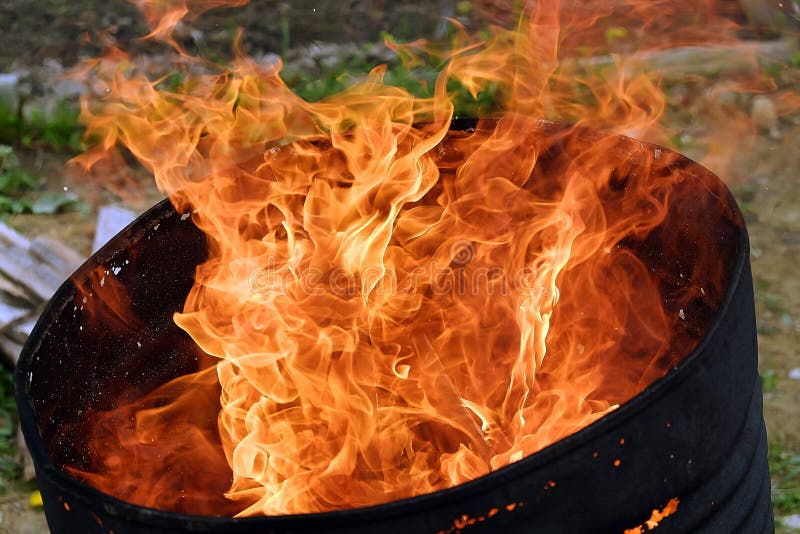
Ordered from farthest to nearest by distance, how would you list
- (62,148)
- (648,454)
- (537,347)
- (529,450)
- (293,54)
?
(293,54), (62,148), (537,347), (529,450), (648,454)

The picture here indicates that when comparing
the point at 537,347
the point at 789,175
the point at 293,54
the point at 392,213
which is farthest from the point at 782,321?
the point at 293,54

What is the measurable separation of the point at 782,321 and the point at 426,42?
2.60 meters

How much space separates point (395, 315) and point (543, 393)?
492 millimetres

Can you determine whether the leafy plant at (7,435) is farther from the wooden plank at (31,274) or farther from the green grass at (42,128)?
the green grass at (42,128)

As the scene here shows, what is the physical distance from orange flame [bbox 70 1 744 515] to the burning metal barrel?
0.01 m

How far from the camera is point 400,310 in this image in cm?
278

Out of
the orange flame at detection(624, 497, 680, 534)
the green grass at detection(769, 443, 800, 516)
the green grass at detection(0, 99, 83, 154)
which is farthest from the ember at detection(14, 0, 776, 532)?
the green grass at detection(0, 99, 83, 154)

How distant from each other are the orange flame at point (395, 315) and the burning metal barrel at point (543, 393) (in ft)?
0.05

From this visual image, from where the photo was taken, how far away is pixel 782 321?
3.90m

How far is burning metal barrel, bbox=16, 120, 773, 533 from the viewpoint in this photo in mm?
1637

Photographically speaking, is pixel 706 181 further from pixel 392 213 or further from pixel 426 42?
pixel 426 42

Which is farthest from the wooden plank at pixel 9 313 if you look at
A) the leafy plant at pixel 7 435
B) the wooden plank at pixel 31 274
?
the leafy plant at pixel 7 435

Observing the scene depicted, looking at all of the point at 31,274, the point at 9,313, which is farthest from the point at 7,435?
the point at 31,274

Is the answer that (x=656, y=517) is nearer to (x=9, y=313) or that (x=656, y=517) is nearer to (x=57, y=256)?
(x=9, y=313)
